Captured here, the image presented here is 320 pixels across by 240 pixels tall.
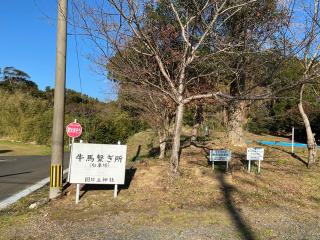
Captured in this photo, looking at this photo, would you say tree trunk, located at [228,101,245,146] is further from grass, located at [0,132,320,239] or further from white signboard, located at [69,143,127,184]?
white signboard, located at [69,143,127,184]

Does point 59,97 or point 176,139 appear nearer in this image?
point 59,97

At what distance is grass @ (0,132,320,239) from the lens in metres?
7.20

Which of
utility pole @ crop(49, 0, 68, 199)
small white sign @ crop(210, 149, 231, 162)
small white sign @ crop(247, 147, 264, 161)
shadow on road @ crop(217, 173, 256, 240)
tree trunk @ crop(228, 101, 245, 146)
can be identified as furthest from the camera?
tree trunk @ crop(228, 101, 245, 146)

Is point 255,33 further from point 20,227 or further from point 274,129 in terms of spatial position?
point 274,129

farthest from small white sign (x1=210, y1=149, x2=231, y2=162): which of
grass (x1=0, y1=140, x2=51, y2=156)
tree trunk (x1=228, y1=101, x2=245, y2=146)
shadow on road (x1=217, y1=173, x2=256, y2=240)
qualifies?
grass (x1=0, y1=140, x2=51, y2=156)

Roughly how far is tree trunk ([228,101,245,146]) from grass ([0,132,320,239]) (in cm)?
404

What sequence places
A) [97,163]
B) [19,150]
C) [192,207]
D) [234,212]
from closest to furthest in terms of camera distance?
[234,212], [192,207], [97,163], [19,150]

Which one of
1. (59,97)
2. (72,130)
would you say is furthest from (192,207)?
(72,130)

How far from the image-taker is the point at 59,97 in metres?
10.3

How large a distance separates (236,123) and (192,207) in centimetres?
908

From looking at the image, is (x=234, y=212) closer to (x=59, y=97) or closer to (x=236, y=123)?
(x=59, y=97)

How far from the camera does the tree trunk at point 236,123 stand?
54.4 feet

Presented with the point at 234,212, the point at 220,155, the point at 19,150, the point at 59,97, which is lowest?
the point at 19,150

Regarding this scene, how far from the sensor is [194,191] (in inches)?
392
